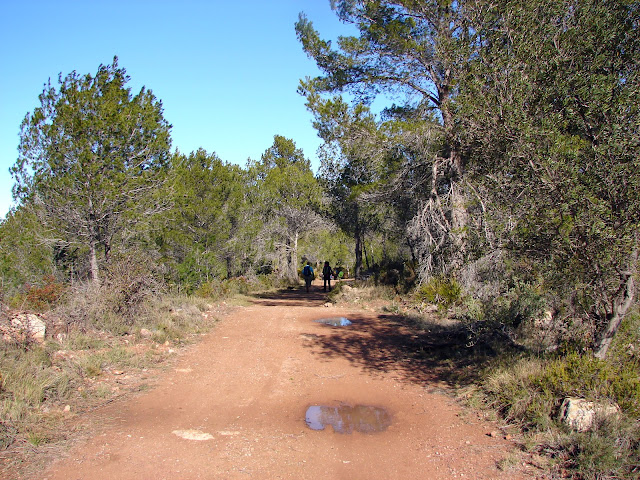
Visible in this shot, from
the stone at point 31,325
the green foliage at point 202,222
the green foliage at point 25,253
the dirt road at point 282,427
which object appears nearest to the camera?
the dirt road at point 282,427

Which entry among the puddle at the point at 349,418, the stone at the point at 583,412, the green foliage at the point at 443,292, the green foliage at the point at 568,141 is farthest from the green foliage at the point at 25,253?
the stone at the point at 583,412

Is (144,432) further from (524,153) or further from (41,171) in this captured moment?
(41,171)

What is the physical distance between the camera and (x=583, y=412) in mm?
4676

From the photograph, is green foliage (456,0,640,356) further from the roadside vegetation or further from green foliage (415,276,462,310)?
green foliage (415,276,462,310)

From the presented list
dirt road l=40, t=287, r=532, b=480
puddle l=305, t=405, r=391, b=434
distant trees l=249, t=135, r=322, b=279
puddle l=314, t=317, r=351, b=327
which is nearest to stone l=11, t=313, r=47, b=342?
dirt road l=40, t=287, r=532, b=480

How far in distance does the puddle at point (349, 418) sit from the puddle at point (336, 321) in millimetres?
6132

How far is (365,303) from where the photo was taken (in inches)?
634

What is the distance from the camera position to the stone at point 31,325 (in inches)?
282

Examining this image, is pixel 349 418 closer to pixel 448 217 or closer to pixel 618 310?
pixel 618 310

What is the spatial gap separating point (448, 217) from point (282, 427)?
10.8m

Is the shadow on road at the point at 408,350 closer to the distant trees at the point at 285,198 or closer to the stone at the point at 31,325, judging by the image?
the stone at the point at 31,325

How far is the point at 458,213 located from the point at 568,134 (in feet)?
25.9

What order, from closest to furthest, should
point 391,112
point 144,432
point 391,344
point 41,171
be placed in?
point 144,432, point 391,344, point 41,171, point 391,112

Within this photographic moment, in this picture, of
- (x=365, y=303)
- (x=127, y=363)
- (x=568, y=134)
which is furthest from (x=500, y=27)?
(x=365, y=303)
